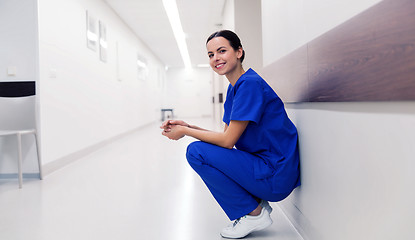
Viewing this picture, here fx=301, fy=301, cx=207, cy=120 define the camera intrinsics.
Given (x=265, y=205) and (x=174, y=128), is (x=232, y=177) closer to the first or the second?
(x=265, y=205)

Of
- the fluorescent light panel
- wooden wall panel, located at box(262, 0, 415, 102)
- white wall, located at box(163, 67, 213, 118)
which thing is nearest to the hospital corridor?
wooden wall panel, located at box(262, 0, 415, 102)

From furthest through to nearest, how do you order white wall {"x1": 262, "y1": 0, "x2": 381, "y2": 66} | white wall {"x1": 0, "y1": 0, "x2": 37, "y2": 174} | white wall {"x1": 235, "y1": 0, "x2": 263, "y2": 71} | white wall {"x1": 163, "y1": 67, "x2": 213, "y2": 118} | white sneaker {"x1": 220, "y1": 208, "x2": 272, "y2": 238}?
white wall {"x1": 163, "y1": 67, "x2": 213, "y2": 118}
white wall {"x1": 235, "y1": 0, "x2": 263, "y2": 71}
white wall {"x1": 0, "y1": 0, "x2": 37, "y2": 174}
white sneaker {"x1": 220, "y1": 208, "x2": 272, "y2": 238}
white wall {"x1": 262, "y1": 0, "x2": 381, "y2": 66}

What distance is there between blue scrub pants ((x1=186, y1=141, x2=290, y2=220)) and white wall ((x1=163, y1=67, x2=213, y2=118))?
1552 centimetres

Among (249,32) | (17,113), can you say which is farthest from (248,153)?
(249,32)

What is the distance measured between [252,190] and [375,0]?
3.44 feet

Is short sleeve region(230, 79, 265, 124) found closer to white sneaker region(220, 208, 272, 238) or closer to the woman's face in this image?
the woman's face

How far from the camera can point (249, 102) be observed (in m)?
1.53

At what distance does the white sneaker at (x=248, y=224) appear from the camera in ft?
5.42

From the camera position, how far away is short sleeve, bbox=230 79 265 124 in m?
1.51

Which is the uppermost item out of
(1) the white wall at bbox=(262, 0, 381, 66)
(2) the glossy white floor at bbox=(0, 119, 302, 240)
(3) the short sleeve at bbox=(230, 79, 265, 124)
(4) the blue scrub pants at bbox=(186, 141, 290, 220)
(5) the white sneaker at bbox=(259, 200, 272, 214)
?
(1) the white wall at bbox=(262, 0, 381, 66)

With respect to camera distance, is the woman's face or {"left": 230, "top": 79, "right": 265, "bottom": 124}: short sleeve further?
the woman's face

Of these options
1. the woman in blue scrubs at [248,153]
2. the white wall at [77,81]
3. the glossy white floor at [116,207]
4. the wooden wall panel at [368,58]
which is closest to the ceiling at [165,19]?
the white wall at [77,81]

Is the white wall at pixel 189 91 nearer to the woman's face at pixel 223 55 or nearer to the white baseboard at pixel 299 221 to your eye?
the white baseboard at pixel 299 221

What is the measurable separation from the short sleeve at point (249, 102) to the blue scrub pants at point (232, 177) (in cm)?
22
